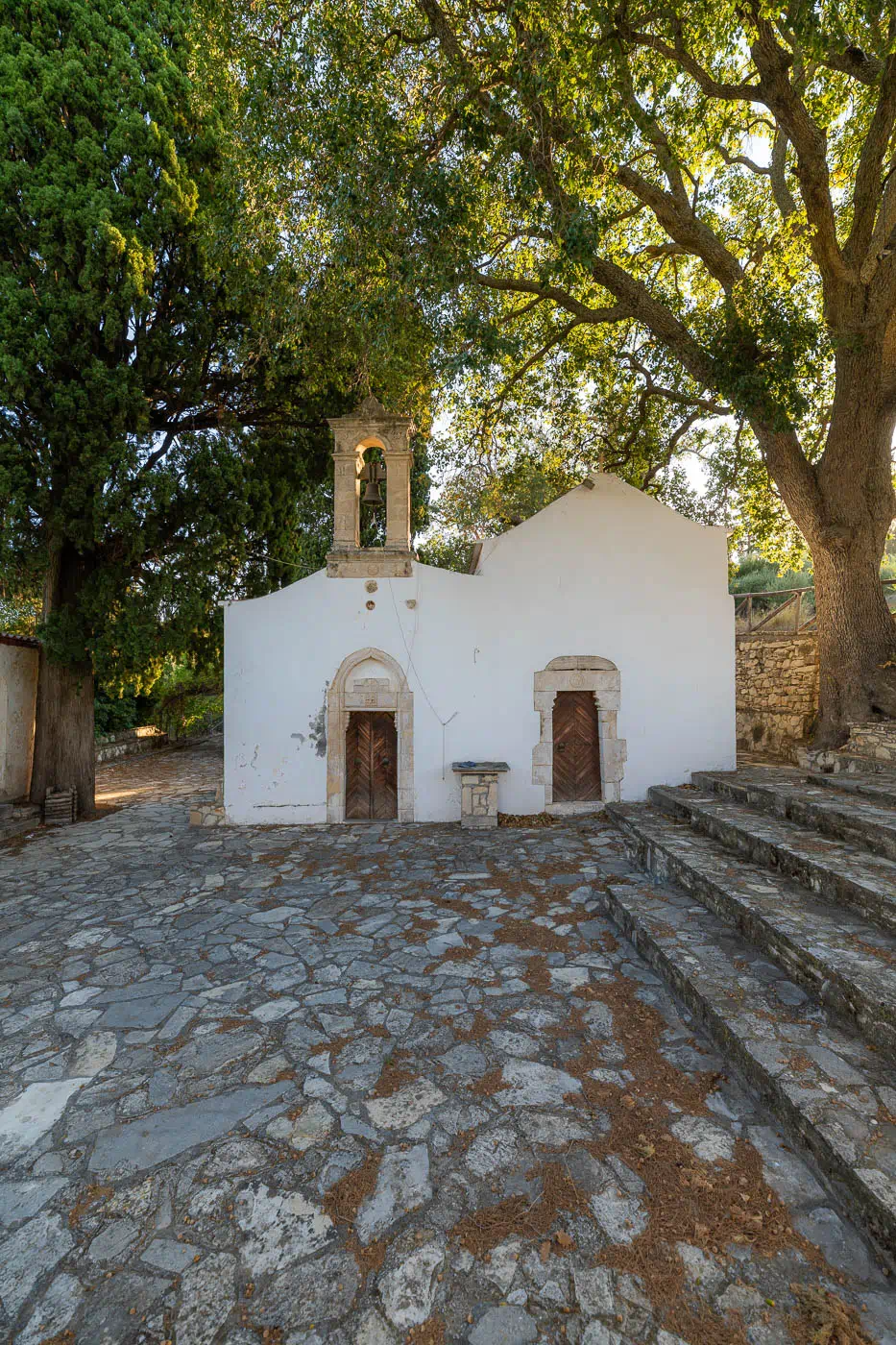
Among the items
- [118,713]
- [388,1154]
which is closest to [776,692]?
[388,1154]

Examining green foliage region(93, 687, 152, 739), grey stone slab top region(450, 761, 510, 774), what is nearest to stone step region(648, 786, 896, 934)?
grey stone slab top region(450, 761, 510, 774)

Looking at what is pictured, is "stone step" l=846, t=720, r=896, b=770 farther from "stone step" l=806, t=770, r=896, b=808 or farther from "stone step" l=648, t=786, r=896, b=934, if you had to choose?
"stone step" l=648, t=786, r=896, b=934

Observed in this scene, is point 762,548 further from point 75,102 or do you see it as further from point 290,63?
point 75,102

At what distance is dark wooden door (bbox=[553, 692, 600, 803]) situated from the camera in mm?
8344

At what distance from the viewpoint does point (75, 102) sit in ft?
23.7

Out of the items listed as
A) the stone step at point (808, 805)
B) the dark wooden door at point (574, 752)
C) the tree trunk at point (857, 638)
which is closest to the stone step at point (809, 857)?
the stone step at point (808, 805)

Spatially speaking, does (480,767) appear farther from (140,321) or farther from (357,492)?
(140,321)

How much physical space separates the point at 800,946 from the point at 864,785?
3.80 metres

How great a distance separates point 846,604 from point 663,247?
5985mm

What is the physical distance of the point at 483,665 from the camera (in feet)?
26.8

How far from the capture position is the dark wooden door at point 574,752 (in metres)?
8.34

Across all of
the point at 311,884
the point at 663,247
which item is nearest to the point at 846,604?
the point at 663,247

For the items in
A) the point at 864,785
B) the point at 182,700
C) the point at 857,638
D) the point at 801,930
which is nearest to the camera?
the point at 801,930

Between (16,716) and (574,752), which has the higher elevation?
(16,716)
